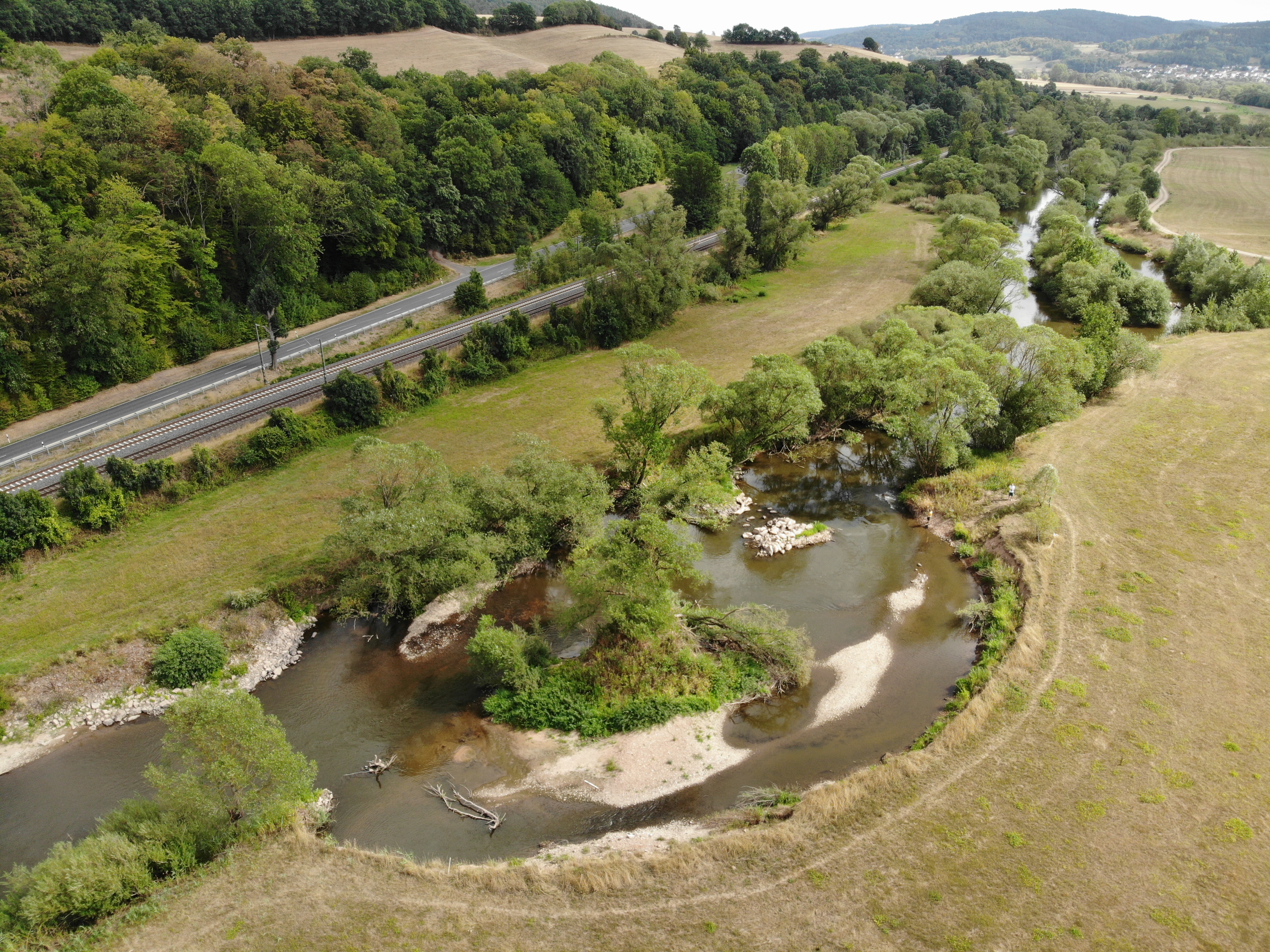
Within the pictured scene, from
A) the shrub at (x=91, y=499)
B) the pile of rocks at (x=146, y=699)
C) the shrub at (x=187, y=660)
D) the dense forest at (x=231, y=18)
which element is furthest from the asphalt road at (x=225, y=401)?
the dense forest at (x=231, y=18)

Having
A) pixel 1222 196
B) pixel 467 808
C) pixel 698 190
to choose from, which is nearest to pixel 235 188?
pixel 467 808

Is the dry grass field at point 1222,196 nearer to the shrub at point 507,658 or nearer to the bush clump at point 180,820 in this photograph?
the shrub at point 507,658

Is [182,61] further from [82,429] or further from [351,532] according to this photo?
[351,532]

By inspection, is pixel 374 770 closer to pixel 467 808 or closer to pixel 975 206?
pixel 467 808

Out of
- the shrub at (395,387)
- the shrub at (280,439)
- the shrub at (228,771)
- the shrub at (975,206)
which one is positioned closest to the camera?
the shrub at (228,771)

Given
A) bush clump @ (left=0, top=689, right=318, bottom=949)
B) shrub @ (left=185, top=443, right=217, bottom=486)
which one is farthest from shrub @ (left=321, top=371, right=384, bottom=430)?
bush clump @ (left=0, top=689, right=318, bottom=949)

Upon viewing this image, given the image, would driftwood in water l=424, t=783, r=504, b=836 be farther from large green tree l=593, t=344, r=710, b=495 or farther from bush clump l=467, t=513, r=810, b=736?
large green tree l=593, t=344, r=710, b=495
